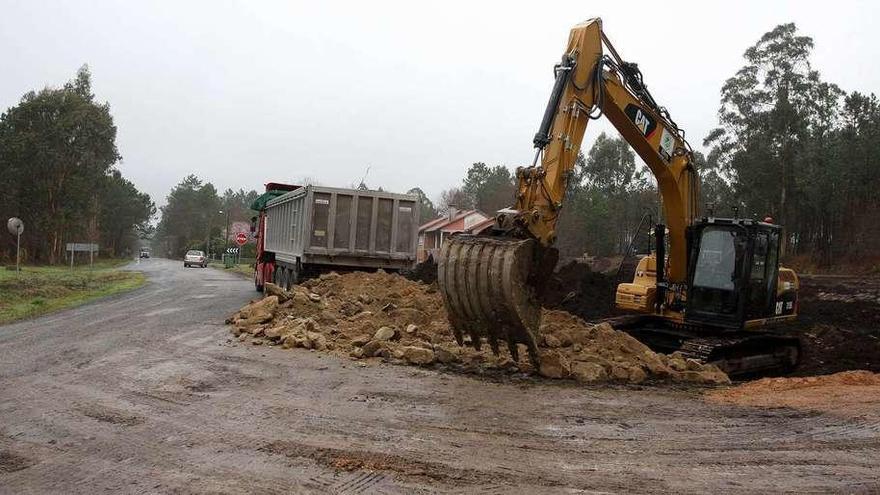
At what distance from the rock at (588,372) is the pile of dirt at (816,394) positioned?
1.26m

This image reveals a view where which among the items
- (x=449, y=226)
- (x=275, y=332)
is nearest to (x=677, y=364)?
(x=275, y=332)

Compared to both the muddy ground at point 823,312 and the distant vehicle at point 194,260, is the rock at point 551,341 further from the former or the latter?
the distant vehicle at point 194,260

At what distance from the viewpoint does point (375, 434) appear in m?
5.92

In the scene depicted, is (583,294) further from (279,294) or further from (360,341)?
(360,341)

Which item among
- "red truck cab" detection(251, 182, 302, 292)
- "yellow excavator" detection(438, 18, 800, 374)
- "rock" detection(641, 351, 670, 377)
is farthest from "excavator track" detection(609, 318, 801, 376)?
"red truck cab" detection(251, 182, 302, 292)

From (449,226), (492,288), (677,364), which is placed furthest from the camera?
(449,226)

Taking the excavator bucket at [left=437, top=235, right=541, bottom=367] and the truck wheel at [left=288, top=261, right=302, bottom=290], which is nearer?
the excavator bucket at [left=437, top=235, right=541, bottom=367]

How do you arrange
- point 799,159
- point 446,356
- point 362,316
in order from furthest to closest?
1. point 799,159
2. point 362,316
3. point 446,356

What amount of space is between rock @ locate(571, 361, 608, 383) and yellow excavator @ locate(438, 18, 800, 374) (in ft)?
2.05

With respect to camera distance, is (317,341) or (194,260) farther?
(194,260)

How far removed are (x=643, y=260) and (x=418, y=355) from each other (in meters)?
5.47

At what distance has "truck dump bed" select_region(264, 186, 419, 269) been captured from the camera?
52.5 ft

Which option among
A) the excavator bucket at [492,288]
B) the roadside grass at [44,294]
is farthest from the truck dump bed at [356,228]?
the excavator bucket at [492,288]

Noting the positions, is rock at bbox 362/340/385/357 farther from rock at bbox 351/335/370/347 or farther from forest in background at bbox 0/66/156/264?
forest in background at bbox 0/66/156/264
